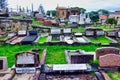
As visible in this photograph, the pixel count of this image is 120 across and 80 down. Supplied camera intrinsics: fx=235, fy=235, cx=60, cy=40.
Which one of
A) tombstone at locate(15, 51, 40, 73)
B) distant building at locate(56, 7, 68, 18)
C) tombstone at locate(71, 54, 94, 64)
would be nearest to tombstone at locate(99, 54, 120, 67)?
tombstone at locate(71, 54, 94, 64)

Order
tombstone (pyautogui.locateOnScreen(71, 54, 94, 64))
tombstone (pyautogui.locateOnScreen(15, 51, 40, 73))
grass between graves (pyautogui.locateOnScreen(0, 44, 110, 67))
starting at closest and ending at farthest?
1. tombstone (pyautogui.locateOnScreen(15, 51, 40, 73))
2. tombstone (pyautogui.locateOnScreen(71, 54, 94, 64))
3. grass between graves (pyautogui.locateOnScreen(0, 44, 110, 67))

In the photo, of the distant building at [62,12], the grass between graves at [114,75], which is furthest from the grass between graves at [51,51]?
the distant building at [62,12]

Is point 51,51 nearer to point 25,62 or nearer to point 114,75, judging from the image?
point 25,62

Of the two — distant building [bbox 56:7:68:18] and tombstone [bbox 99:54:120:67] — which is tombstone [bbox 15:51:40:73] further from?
distant building [bbox 56:7:68:18]

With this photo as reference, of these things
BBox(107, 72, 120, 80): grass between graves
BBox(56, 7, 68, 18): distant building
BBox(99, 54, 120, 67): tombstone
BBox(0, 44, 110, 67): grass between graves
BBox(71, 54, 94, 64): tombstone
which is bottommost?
BBox(0, 44, 110, 67): grass between graves

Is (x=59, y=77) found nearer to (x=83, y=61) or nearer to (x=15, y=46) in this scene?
(x=83, y=61)

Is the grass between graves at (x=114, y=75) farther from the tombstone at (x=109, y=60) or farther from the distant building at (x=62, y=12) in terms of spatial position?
the distant building at (x=62, y=12)

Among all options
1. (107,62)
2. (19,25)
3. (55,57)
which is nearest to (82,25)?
(19,25)

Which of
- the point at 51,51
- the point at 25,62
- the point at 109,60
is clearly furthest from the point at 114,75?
the point at 51,51
